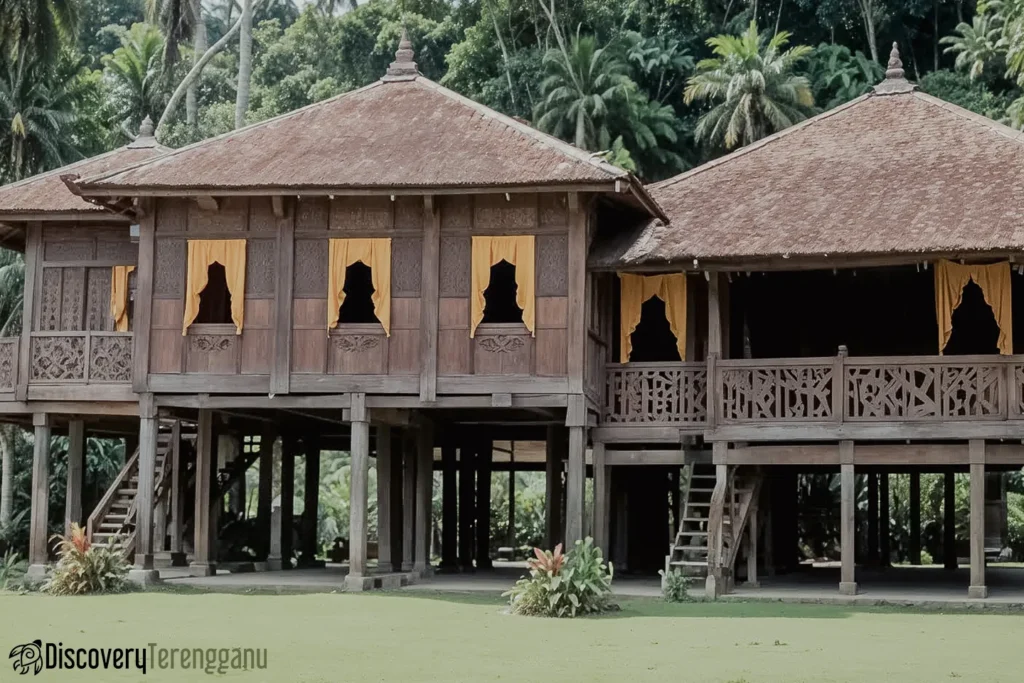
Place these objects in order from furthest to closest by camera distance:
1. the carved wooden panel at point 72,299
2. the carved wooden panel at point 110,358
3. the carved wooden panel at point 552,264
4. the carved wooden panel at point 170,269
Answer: the carved wooden panel at point 72,299, the carved wooden panel at point 110,358, the carved wooden panel at point 170,269, the carved wooden panel at point 552,264

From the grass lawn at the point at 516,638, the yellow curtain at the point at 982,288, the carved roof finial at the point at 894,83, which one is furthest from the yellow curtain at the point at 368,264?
the carved roof finial at the point at 894,83

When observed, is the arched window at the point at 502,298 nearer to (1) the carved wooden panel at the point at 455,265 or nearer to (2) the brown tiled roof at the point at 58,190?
(1) the carved wooden panel at the point at 455,265

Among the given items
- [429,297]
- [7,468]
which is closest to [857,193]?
[429,297]

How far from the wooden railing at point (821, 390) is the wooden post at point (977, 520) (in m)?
0.41

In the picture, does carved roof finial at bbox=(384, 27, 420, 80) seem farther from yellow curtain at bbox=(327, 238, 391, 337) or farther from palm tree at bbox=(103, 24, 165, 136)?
palm tree at bbox=(103, 24, 165, 136)

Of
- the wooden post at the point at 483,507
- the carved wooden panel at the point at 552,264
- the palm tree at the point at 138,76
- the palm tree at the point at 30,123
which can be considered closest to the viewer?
the carved wooden panel at the point at 552,264

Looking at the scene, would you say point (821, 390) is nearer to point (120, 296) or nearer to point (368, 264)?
point (368, 264)

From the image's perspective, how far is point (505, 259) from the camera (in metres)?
20.1

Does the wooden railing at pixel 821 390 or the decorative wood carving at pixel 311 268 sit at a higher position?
the decorative wood carving at pixel 311 268

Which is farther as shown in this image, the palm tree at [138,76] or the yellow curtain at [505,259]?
the palm tree at [138,76]

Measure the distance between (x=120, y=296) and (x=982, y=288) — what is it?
11.6 metres

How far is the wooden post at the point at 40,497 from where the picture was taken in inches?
879

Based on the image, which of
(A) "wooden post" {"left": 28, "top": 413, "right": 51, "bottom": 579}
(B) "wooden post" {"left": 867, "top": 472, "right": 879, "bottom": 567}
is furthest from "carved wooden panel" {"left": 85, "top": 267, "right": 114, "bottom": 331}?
(B) "wooden post" {"left": 867, "top": 472, "right": 879, "bottom": 567}

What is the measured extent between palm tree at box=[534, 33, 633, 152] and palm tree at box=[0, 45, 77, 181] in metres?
13.9
